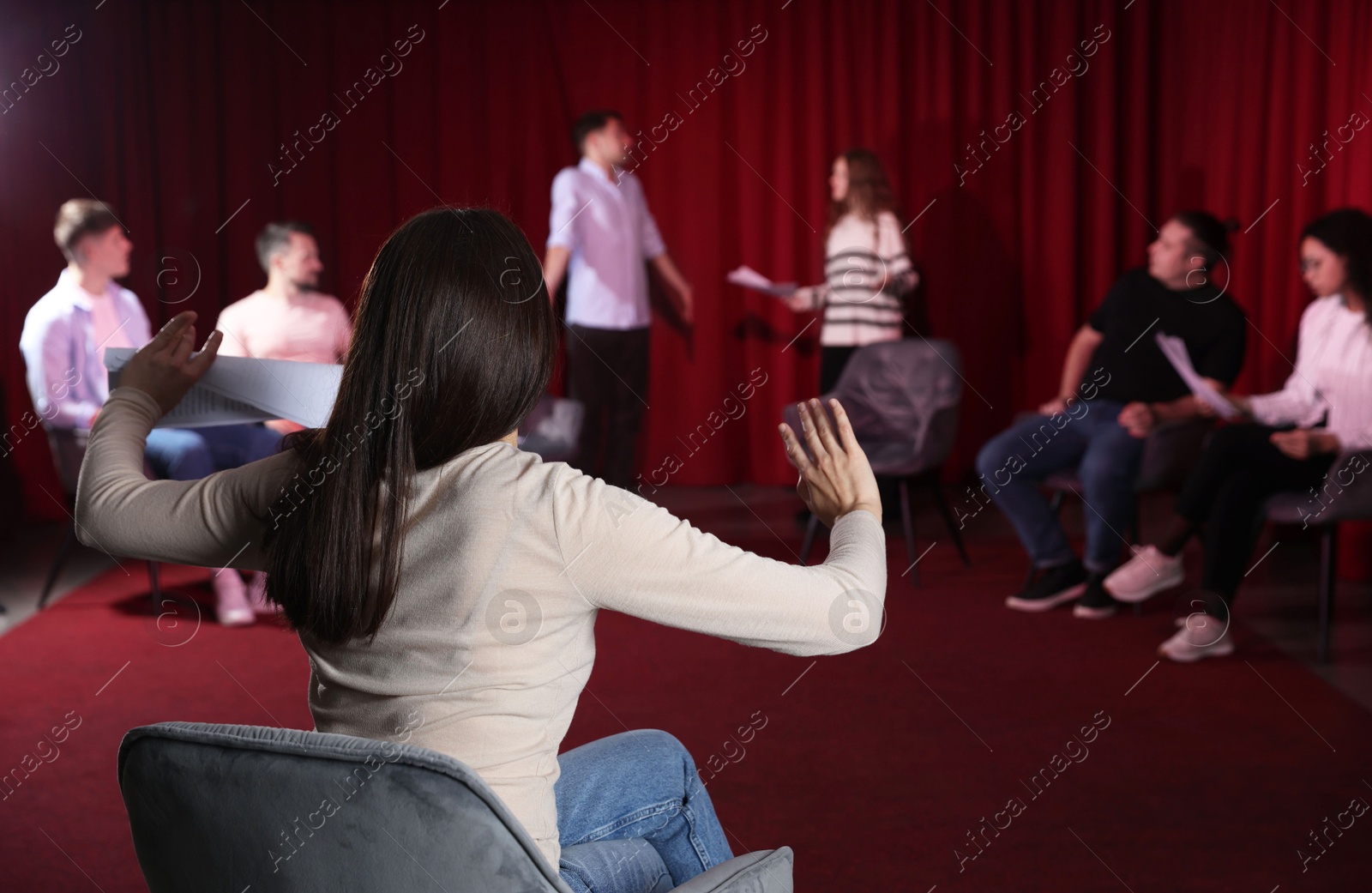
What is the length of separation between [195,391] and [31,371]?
2.88m

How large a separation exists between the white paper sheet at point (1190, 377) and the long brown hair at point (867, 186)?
165cm

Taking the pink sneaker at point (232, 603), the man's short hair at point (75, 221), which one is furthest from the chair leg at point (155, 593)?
the man's short hair at point (75, 221)

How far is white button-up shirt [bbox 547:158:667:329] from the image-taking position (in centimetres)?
523

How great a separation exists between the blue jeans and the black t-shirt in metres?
3.04

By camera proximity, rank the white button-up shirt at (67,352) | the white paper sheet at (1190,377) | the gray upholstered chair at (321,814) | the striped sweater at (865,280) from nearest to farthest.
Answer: the gray upholstered chair at (321,814), the white paper sheet at (1190,377), the white button-up shirt at (67,352), the striped sweater at (865,280)

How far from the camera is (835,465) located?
1.18 meters

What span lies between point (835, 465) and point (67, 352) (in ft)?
11.5

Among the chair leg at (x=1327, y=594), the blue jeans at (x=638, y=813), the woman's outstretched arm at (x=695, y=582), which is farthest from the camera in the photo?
the chair leg at (x=1327, y=594)

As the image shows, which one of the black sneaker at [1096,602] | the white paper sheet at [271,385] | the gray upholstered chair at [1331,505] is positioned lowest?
the black sneaker at [1096,602]

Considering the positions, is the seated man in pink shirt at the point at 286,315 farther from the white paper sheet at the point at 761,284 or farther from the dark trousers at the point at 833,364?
the dark trousers at the point at 833,364

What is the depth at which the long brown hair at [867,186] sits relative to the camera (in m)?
5.16

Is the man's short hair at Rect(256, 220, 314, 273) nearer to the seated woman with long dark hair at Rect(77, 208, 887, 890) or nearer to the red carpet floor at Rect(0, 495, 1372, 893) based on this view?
the red carpet floor at Rect(0, 495, 1372, 893)

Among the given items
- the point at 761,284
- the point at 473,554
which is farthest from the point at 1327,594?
the point at 473,554

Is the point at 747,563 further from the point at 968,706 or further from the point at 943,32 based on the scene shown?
the point at 943,32
